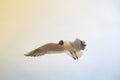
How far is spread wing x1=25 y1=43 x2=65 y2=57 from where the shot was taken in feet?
5.91

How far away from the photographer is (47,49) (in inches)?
71.2

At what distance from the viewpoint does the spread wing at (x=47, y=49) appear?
1.80 m

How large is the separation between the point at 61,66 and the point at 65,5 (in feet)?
1.71
